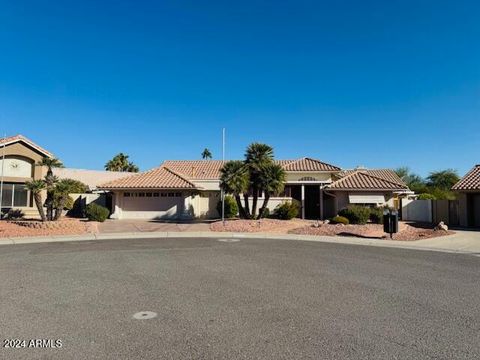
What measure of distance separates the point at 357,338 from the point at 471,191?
22917mm

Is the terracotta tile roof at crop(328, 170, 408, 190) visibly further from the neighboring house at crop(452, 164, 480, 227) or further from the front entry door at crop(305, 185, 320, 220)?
the neighboring house at crop(452, 164, 480, 227)

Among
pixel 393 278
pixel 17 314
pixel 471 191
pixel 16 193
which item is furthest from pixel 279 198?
pixel 17 314

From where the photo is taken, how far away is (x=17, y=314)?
20.0 ft

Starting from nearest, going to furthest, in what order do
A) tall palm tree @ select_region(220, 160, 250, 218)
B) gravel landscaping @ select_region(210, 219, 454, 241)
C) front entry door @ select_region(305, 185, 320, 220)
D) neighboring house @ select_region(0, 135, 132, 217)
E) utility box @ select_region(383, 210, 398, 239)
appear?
utility box @ select_region(383, 210, 398, 239), gravel landscaping @ select_region(210, 219, 454, 241), tall palm tree @ select_region(220, 160, 250, 218), neighboring house @ select_region(0, 135, 132, 217), front entry door @ select_region(305, 185, 320, 220)

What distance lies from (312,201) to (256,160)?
792 centimetres

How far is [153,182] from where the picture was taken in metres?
29.1

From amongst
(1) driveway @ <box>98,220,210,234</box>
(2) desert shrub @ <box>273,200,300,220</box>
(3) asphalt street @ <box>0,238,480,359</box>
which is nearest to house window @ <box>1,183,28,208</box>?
(1) driveway @ <box>98,220,210,234</box>

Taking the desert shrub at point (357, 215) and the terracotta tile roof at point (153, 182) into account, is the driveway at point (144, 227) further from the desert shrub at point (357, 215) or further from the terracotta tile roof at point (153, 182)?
the desert shrub at point (357, 215)

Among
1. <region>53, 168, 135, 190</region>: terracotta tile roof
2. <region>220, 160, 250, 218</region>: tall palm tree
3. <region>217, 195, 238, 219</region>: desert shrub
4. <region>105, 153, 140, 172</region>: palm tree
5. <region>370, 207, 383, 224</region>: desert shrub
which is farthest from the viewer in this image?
<region>105, 153, 140, 172</region>: palm tree

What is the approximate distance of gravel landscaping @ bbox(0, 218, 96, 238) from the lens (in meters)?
19.7

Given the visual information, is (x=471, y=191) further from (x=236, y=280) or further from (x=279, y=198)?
(x=236, y=280)

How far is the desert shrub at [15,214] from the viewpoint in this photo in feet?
83.5

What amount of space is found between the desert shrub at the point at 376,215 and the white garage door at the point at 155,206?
13898 mm

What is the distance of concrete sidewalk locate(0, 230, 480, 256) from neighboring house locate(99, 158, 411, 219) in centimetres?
715
